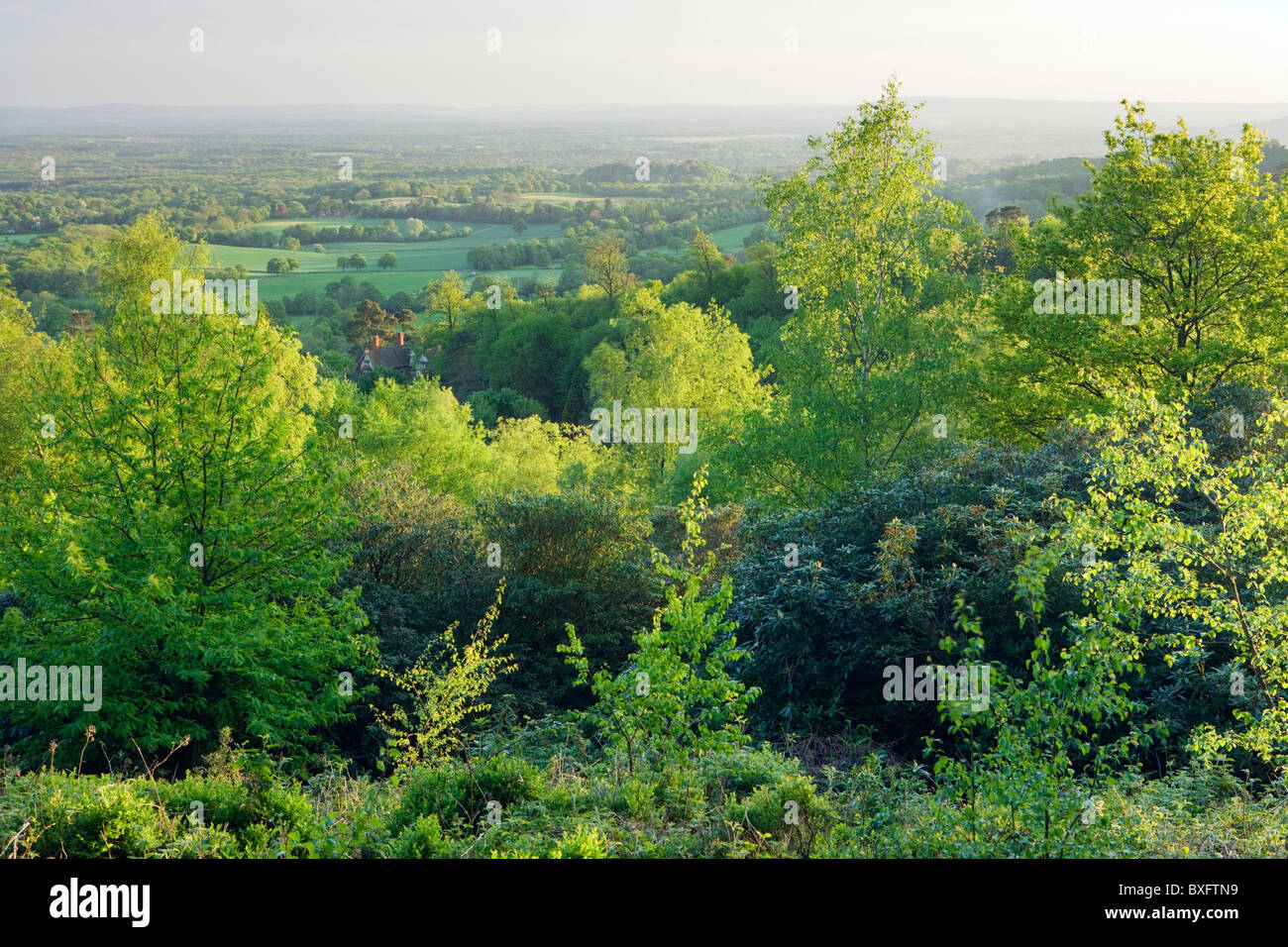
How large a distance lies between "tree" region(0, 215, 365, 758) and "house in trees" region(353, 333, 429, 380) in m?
69.5

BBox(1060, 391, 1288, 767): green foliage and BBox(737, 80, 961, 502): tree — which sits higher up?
BBox(737, 80, 961, 502): tree

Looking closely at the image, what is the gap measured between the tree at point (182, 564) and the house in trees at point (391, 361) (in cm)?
6946

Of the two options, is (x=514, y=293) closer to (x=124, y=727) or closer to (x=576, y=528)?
(x=576, y=528)

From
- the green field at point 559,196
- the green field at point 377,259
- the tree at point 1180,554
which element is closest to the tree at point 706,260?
the green field at point 377,259

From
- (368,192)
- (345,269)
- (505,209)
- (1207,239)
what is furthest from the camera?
(368,192)

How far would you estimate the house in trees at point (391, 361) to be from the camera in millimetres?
86625

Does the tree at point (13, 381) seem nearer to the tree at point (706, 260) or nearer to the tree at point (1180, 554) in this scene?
the tree at point (1180, 554)

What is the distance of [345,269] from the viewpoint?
121 metres

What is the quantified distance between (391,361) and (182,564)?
78845 millimetres

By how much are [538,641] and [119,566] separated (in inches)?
286

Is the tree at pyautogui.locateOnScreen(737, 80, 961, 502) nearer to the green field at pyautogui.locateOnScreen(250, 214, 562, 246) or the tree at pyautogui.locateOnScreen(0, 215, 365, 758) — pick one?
the tree at pyautogui.locateOnScreen(0, 215, 365, 758)

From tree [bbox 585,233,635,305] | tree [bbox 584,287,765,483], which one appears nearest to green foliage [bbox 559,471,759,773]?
tree [bbox 584,287,765,483]

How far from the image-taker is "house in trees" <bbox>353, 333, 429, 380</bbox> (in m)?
86.6
